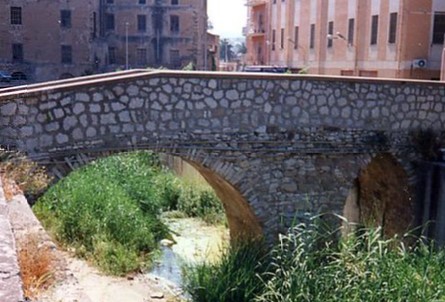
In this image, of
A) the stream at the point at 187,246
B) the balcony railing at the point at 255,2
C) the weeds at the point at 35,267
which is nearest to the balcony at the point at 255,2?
the balcony railing at the point at 255,2

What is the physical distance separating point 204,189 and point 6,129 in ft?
32.6

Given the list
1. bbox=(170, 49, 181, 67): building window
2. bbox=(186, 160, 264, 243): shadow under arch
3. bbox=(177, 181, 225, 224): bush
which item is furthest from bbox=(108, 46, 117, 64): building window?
bbox=(186, 160, 264, 243): shadow under arch

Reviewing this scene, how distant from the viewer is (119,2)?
4253 centimetres

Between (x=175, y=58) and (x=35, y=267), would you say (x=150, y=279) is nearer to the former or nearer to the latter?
(x=35, y=267)

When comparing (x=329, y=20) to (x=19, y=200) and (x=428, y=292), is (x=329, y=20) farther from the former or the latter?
(x=19, y=200)

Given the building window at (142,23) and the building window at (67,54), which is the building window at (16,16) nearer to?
the building window at (67,54)

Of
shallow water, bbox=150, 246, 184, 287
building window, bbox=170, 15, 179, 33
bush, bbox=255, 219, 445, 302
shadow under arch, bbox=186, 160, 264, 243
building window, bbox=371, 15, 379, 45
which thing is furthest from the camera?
building window, bbox=170, 15, 179, 33

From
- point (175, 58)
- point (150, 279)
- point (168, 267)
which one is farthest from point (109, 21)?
point (150, 279)

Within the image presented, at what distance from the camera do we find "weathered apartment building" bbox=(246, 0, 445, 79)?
2206 cm

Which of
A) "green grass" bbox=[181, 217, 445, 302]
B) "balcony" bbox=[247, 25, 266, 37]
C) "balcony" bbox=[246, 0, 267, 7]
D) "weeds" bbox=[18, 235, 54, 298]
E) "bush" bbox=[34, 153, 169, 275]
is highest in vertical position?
"balcony" bbox=[246, 0, 267, 7]

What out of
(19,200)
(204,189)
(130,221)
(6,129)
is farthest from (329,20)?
(19,200)

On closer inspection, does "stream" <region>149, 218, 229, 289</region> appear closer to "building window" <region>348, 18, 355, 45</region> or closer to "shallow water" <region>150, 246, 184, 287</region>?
"shallow water" <region>150, 246, 184, 287</region>

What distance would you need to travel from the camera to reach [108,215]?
12.0 m

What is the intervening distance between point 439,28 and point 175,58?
2435cm
